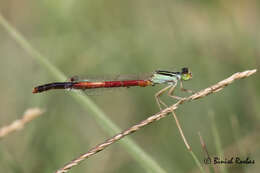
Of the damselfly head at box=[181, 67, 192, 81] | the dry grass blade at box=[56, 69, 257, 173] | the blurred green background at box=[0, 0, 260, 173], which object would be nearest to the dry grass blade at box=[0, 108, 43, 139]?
the dry grass blade at box=[56, 69, 257, 173]

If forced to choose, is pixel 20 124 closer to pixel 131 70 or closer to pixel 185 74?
pixel 185 74

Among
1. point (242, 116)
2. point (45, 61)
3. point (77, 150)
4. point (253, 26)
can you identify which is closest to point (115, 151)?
point (77, 150)

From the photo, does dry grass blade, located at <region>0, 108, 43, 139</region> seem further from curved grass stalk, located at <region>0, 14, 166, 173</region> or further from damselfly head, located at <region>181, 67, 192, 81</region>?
damselfly head, located at <region>181, 67, 192, 81</region>

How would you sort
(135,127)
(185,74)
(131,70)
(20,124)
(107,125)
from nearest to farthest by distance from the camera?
(135,127) < (107,125) < (20,124) < (185,74) < (131,70)

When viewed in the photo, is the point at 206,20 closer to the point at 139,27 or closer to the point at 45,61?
the point at 139,27

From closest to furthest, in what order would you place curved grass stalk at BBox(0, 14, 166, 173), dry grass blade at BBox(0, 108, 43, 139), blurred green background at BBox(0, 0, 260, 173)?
1. curved grass stalk at BBox(0, 14, 166, 173)
2. dry grass blade at BBox(0, 108, 43, 139)
3. blurred green background at BBox(0, 0, 260, 173)

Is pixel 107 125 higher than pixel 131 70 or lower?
lower

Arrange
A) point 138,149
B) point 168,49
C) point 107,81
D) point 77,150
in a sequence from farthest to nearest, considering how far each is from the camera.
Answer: point 168,49 < point 77,150 < point 107,81 < point 138,149

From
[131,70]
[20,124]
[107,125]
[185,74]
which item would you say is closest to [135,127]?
[107,125]
